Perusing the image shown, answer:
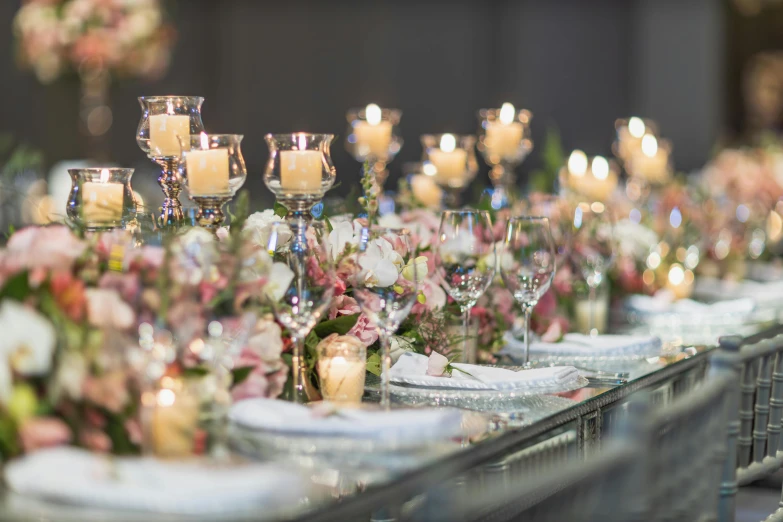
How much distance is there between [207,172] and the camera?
1.72m

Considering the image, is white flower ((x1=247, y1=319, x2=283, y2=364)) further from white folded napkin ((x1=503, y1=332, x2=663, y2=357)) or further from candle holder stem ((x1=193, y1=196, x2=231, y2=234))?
white folded napkin ((x1=503, y1=332, x2=663, y2=357))

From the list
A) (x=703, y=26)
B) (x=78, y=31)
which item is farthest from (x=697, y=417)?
(x=703, y=26)

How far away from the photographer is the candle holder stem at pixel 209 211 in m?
1.75

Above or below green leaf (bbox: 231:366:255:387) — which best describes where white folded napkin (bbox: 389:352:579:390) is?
below

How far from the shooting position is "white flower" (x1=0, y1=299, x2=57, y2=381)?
122 cm

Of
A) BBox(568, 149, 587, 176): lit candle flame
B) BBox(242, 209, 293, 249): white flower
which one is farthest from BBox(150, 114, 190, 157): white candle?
BBox(568, 149, 587, 176): lit candle flame

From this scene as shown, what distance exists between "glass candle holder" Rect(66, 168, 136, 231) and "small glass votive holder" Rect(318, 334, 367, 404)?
1.28 ft

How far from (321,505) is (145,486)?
0.63 ft

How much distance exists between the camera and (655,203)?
13.1ft

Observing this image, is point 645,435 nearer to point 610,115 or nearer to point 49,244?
point 49,244

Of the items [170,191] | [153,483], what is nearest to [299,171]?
[170,191]

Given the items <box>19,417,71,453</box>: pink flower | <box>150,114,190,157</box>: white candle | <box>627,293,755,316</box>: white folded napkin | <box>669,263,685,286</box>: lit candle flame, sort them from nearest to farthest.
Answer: <box>19,417,71,453</box>: pink flower, <box>150,114,190,157</box>: white candle, <box>627,293,755,316</box>: white folded napkin, <box>669,263,685,286</box>: lit candle flame

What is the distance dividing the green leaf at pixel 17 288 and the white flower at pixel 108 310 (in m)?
0.07

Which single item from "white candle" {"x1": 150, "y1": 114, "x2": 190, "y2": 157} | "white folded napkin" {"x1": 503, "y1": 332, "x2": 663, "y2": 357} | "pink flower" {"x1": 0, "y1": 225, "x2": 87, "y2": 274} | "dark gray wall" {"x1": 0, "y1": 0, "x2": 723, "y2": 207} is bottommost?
"white folded napkin" {"x1": 503, "y1": 332, "x2": 663, "y2": 357}
